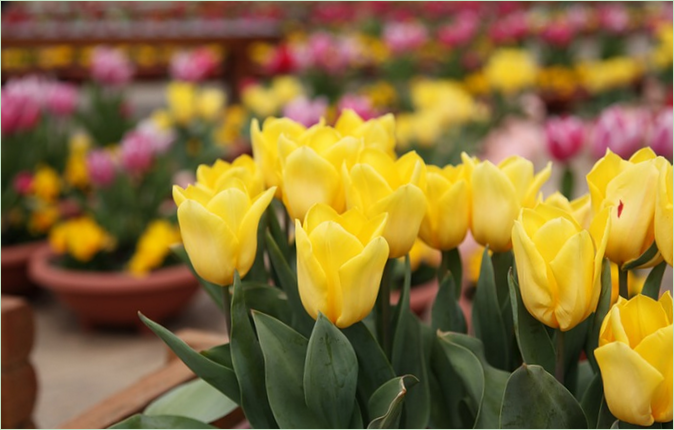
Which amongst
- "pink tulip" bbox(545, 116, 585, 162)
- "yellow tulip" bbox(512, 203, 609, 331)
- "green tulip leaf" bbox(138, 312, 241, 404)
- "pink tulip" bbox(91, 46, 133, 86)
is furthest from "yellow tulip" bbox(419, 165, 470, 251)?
"pink tulip" bbox(91, 46, 133, 86)

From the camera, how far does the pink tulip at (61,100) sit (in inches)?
113

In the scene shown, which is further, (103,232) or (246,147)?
(246,147)

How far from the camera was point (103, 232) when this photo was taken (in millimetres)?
2217

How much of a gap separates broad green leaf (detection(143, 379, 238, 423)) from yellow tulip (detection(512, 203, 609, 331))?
0.36m

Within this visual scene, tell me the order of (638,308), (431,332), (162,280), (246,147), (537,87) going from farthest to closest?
1. (537,87)
2. (246,147)
3. (162,280)
4. (431,332)
5. (638,308)

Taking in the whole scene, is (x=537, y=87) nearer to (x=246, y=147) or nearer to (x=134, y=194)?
(x=246, y=147)

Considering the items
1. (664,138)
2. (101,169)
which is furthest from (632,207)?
(101,169)

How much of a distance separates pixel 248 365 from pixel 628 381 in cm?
31

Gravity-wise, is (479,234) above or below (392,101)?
above

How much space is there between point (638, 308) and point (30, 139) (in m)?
2.33

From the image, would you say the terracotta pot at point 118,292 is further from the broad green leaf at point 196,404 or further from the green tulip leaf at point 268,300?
the green tulip leaf at point 268,300

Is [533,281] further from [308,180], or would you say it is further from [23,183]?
[23,183]

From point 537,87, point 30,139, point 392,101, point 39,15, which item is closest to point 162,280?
point 30,139

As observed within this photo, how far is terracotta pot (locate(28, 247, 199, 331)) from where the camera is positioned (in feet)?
6.75
